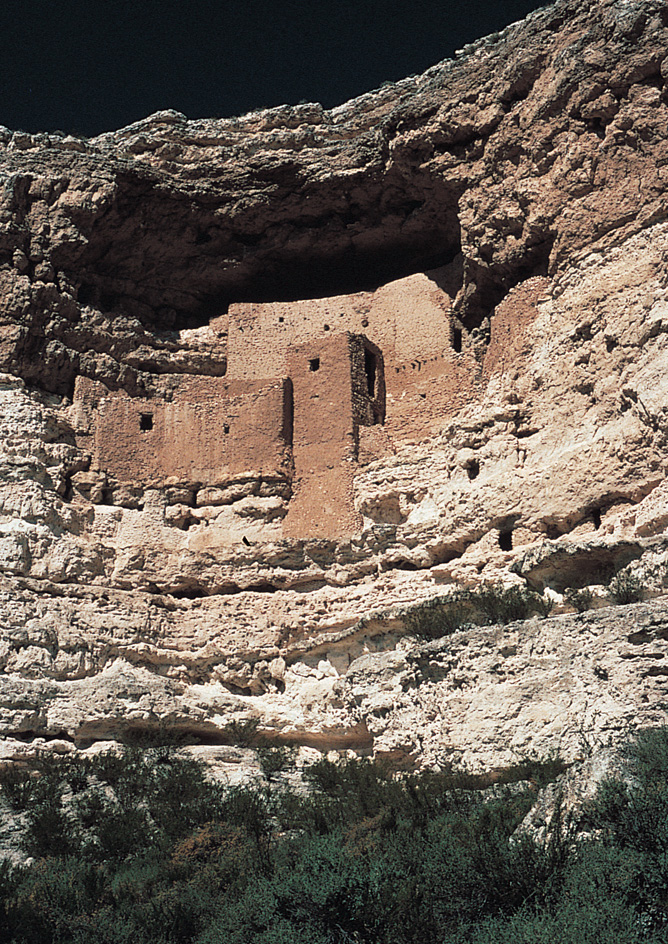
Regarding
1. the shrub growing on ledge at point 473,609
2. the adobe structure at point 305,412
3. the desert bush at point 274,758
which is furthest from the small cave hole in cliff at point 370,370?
the desert bush at point 274,758

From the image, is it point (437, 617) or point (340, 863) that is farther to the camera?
point (437, 617)

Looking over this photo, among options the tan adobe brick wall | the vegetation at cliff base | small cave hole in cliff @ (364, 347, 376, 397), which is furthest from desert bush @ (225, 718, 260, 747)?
small cave hole in cliff @ (364, 347, 376, 397)

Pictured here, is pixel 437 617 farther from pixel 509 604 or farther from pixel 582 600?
pixel 582 600

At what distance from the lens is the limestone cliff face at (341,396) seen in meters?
13.9

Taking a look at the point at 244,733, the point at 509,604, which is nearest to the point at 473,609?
the point at 509,604

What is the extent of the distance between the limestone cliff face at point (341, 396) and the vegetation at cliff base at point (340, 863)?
1.74 meters

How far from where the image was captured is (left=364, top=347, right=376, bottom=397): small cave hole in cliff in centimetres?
1822

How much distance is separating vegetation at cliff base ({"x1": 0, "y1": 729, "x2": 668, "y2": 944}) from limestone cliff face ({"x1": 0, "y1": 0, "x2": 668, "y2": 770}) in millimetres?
1742

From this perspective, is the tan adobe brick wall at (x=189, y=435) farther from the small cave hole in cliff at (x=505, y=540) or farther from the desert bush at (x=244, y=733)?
the desert bush at (x=244, y=733)

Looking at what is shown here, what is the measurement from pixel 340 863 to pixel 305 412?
Answer: 407 inches

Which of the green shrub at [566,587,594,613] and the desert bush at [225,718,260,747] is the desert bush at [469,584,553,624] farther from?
the desert bush at [225,718,260,747]

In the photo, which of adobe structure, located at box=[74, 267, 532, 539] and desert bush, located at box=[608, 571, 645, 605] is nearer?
desert bush, located at box=[608, 571, 645, 605]

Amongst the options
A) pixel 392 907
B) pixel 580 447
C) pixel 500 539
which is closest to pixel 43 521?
pixel 500 539

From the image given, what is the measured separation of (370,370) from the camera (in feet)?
60.5
